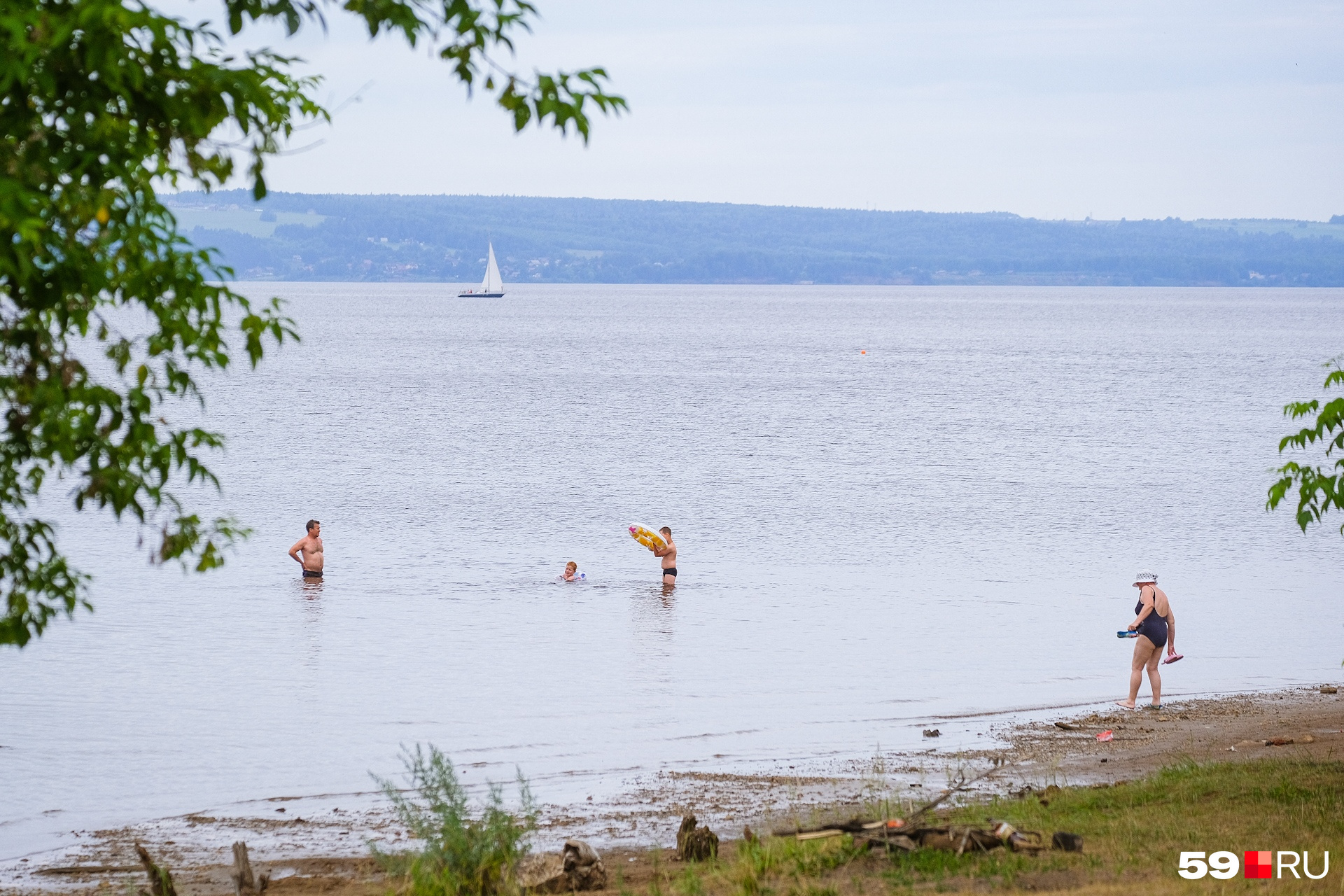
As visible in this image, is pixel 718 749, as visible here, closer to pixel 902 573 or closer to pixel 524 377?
pixel 902 573

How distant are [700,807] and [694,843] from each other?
2.57 metres

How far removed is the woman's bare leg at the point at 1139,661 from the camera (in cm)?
1556

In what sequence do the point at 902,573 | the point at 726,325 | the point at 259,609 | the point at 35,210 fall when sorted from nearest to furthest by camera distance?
the point at 35,210, the point at 259,609, the point at 902,573, the point at 726,325

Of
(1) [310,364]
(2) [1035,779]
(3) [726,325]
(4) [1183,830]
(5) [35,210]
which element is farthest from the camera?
(3) [726,325]

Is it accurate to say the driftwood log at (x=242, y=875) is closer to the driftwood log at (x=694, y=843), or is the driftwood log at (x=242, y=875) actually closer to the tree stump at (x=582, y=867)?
the tree stump at (x=582, y=867)

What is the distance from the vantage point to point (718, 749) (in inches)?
553

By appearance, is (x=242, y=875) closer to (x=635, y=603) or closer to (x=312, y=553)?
(x=635, y=603)

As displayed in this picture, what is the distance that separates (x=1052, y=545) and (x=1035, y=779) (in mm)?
17868

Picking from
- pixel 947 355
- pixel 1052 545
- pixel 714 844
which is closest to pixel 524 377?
pixel 947 355

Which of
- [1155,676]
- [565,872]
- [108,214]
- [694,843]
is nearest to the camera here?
[108,214]

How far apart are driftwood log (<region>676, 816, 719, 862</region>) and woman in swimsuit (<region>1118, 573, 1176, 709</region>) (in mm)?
7881

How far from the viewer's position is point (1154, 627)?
1550 centimetres

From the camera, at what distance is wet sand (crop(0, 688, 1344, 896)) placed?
32.0 feet

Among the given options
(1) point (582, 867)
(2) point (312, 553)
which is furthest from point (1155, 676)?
(2) point (312, 553)
